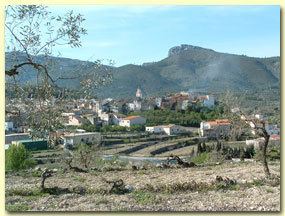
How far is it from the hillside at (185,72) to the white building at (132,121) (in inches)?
23.4

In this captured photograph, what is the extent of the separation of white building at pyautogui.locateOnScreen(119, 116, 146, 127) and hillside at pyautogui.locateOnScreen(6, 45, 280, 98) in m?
0.59

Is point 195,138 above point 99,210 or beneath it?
above

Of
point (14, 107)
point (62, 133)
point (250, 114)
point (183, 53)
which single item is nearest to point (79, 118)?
point (62, 133)

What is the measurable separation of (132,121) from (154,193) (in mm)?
3093

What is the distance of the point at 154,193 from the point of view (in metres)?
8.54

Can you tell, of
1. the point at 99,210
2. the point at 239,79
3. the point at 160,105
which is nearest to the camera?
the point at 99,210

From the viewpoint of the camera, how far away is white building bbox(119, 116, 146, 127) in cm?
1110

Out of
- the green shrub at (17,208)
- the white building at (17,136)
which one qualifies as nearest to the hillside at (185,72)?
the white building at (17,136)

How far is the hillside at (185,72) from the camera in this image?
23.2ft

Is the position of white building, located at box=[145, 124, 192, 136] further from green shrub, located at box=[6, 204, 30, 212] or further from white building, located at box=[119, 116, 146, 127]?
green shrub, located at box=[6, 204, 30, 212]

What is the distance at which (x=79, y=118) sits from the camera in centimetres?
792

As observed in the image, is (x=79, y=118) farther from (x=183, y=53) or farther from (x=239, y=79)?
(x=239, y=79)

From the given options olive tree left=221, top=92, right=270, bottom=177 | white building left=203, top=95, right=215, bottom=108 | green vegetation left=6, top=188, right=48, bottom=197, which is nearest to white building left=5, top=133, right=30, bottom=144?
green vegetation left=6, top=188, right=48, bottom=197

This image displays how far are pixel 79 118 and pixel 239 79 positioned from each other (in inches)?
179
